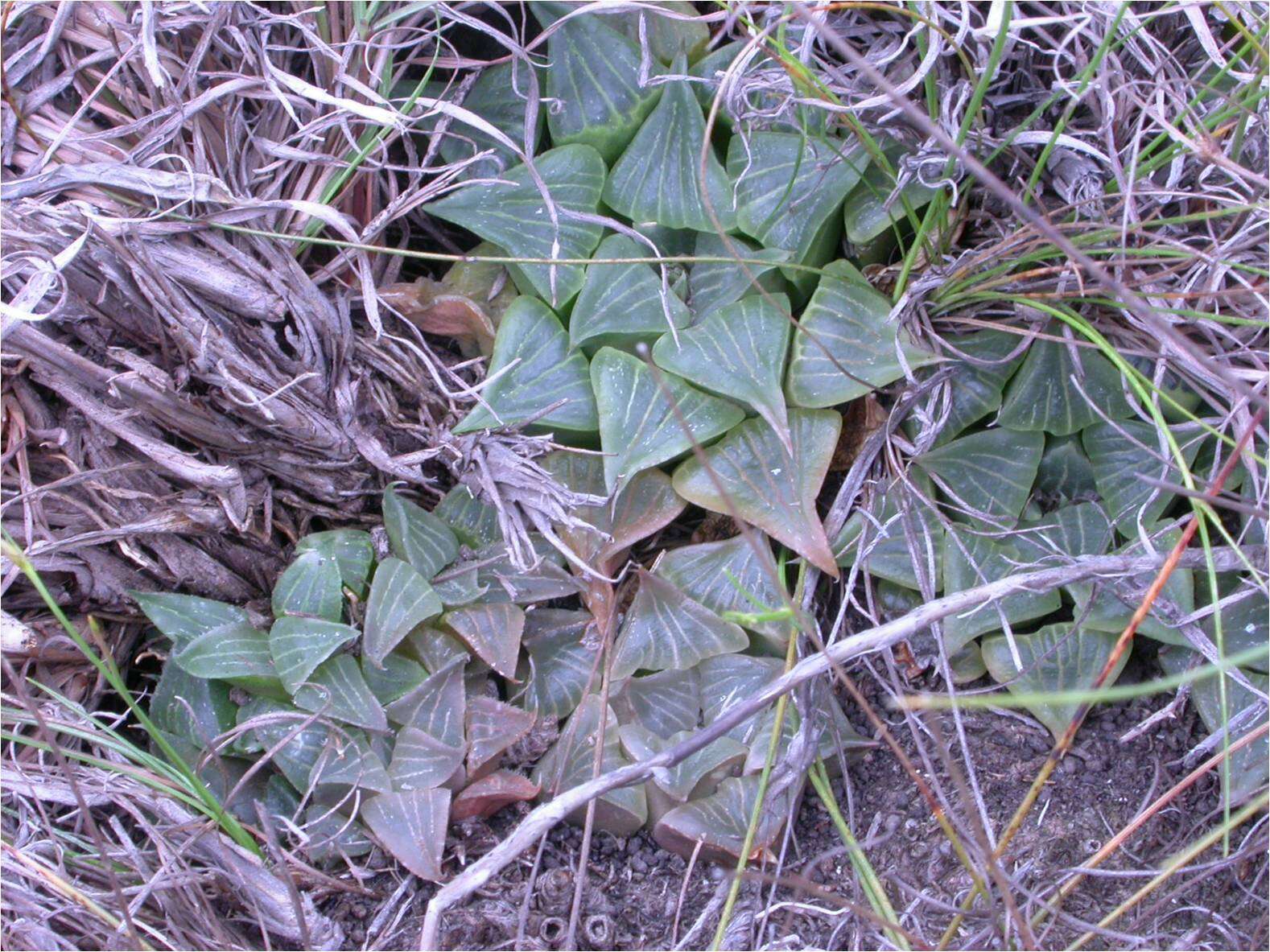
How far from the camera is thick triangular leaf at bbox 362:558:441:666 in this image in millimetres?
909

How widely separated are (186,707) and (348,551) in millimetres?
192

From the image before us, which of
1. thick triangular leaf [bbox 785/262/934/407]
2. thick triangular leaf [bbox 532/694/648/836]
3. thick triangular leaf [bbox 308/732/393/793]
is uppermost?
thick triangular leaf [bbox 785/262/934/407]

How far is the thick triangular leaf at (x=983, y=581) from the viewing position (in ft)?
2.99

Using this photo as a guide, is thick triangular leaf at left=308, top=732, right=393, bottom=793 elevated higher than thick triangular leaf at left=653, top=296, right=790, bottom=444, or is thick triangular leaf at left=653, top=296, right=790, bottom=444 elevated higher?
thick triangular leaf at left=653, top=296, right=790, bottom=444

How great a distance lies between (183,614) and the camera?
0.93 metres

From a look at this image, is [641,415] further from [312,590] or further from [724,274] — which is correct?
[312,590]

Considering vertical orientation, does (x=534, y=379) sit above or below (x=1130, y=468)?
above

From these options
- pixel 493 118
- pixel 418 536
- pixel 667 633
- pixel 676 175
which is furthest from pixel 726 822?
Result: pixel 493 118

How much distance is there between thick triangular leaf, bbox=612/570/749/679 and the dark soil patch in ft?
0.49

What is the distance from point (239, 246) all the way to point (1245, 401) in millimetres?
877

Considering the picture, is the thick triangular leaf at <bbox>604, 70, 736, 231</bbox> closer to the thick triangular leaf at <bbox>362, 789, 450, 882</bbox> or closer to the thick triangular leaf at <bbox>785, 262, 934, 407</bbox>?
the thick triangular leaf at <bbox>785, 262, 934, 407</bbox>

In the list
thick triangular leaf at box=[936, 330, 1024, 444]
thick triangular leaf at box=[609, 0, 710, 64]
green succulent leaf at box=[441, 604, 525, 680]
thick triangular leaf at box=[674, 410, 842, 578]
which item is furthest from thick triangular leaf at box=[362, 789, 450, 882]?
thick triangular leaf at box=[609, 0, 710, 64]

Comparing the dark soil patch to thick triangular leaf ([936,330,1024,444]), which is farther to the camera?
thick triangular leaf ([936,330,1024,444])

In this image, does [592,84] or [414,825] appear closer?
[414,825]
